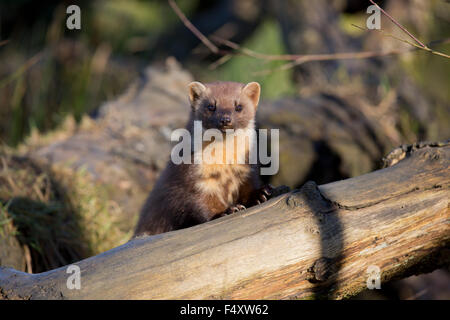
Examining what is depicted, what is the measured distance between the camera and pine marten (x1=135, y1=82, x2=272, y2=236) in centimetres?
381

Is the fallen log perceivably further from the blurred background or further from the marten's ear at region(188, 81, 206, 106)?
the marten's ear at region(188, 81, 206, 106)

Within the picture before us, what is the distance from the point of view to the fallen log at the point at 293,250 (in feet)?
9.38

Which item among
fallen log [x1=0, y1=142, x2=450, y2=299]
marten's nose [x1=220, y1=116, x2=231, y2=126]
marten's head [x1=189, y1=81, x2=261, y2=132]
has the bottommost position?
fallen log [x1=0, y1=142, x2=450, y2=299]

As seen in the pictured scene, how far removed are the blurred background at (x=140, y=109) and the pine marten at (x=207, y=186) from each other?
53 cm

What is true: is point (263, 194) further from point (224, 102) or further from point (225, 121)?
point (224, 102)

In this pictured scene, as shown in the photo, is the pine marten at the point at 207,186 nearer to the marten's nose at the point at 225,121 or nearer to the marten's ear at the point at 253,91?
the marten's nose at the point at 225,121

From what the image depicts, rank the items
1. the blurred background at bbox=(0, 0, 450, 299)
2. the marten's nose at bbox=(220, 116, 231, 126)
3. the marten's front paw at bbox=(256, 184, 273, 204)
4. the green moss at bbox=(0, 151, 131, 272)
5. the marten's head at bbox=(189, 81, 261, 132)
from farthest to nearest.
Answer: the blurred background at bbox=(0, 0, 450, 299), the green moss at bbox=(0, 151, 131, 272), the marten's head at bbox=(189, 81, 261, 132), the marten's nose at bbox=(220, 116, 231, 126), the marten's front paw at bbox=(256, 184, 273, 204)

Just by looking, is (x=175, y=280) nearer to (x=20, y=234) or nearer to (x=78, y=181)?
(x=20, y=234)

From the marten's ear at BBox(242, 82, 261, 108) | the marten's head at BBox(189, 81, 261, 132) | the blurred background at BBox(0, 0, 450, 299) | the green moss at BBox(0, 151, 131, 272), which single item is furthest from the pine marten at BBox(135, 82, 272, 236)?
the green moss at BBox(0, 151, 131, 272)

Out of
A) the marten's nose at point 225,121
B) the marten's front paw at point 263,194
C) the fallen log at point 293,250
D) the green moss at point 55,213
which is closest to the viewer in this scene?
the fallen log at point 293,250

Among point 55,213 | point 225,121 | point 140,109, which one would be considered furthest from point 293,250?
point 140,109

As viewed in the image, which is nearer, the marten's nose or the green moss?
the marten's nose

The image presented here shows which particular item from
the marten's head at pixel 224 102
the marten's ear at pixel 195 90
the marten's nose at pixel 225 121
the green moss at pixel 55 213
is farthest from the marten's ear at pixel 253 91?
the green moss at pixel 55 213

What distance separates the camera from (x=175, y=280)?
2838 mm
